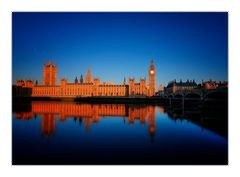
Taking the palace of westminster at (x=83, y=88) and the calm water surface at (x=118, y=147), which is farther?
the palace of westminster at (x=83, y=88)

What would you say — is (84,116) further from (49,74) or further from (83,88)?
(49,74)

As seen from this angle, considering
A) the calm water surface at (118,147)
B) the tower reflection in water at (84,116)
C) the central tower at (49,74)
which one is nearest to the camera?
the calm water surface at (118,147)

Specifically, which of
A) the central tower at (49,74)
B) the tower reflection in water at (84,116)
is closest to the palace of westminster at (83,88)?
the central tower at (49,74)

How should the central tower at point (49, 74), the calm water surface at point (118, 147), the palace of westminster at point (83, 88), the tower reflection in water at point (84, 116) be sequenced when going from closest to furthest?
1. the calm water surface at point (118, 147)
2. the tower reflection in water at point (84, 116)
3. the palace of westminster at point (83, 88)
4. the central tower at point (49, 74)

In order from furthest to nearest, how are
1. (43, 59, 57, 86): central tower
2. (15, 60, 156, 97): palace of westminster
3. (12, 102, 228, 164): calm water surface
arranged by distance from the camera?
(43, 59, 57, 86): central tower, (15, 60, 156, 97): palace of westminster, (12, 102, 228, 164): calm water surface

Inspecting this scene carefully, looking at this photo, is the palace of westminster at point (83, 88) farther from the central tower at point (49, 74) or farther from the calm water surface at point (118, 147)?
the calm water surface at point (118, 147)

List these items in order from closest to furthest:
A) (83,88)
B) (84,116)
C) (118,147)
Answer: (118,147)
(84,116)
(83,88)

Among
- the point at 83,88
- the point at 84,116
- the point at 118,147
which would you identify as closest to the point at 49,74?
the point at 83,88

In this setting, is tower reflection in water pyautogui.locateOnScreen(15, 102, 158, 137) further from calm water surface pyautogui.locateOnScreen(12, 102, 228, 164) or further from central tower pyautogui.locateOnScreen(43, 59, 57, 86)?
central tower pyautogui.locateOnScreen(43, 59, 57, 86)

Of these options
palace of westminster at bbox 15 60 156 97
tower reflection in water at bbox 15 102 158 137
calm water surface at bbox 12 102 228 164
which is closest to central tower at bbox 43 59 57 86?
palace of westminster at bbox 15 60 156 97

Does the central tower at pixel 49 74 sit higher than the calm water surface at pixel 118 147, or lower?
higher

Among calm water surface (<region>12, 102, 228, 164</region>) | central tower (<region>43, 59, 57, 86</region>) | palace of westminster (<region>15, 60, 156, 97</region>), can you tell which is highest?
central tower (<region>43, 59, 57, 86</region>)
